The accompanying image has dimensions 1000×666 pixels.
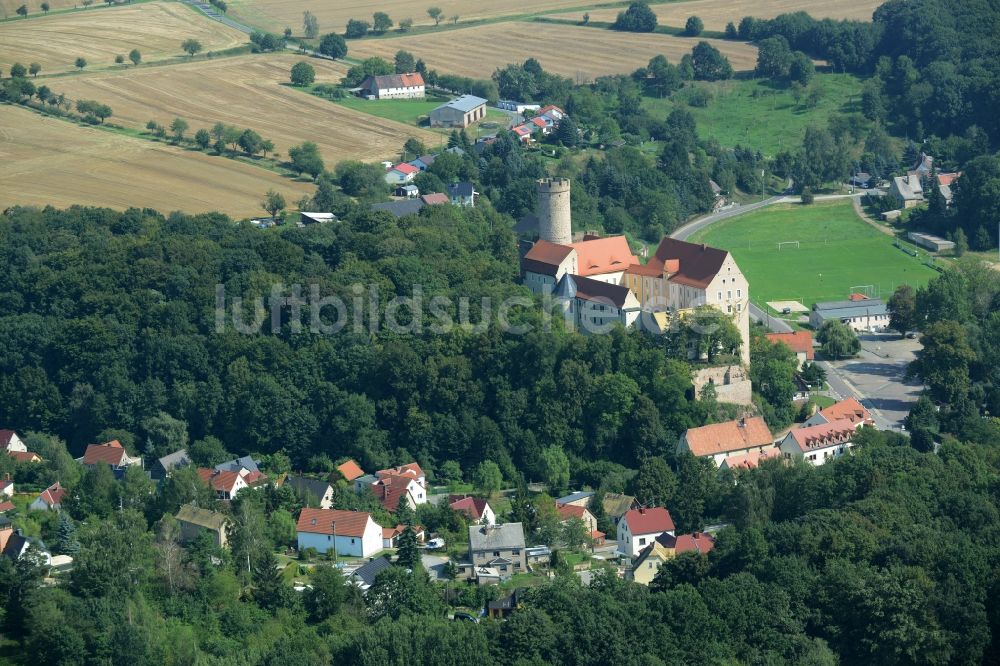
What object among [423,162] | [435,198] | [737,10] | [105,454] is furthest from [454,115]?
[105,454]

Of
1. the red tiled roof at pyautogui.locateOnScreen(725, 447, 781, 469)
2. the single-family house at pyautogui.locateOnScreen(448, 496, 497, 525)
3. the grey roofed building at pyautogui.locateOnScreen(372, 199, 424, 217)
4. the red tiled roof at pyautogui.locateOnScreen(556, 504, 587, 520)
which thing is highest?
the grey roofed building at pyautogui.locateOnScreen(372, 199, 424, 217)

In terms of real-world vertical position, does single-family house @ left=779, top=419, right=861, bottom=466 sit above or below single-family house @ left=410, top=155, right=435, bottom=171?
below

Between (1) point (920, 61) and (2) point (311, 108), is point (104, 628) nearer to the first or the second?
(2) point (311, 108)

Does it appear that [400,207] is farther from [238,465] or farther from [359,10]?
[359,10]

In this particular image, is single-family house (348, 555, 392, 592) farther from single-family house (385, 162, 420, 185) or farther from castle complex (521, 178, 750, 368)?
single-family house (385, 162, 420, 185)

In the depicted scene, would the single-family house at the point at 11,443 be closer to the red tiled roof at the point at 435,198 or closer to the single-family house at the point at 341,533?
the single-family house at the point at 341,533

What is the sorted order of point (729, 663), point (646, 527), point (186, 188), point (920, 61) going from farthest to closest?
point (920, 61) → point (186, 188) → point (646, 527) → point (729, 663)

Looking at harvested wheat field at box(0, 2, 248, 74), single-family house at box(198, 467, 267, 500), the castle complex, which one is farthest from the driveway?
harvested wheat field at box(0, 2, 248, 74)

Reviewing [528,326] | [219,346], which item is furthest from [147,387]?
[528,326]
